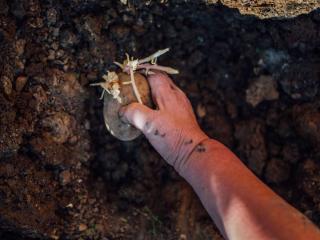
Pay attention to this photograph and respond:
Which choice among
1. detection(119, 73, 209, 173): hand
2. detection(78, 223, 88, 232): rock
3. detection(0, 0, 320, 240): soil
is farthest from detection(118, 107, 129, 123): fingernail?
detection(78, 223, 88, 232): rock

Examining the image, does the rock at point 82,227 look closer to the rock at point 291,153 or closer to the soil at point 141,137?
the soil at point 141,137

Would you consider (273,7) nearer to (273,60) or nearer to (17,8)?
(273,60)

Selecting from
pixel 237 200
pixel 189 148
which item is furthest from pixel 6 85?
pixel 237 200

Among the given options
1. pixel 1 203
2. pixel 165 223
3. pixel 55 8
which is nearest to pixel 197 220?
pixel 165 223

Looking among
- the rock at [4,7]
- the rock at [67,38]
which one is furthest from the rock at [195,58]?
the rock at [4,7]

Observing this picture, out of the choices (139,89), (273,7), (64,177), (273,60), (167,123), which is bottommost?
(64,177)

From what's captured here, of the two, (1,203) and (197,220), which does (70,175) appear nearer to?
(1,203)
